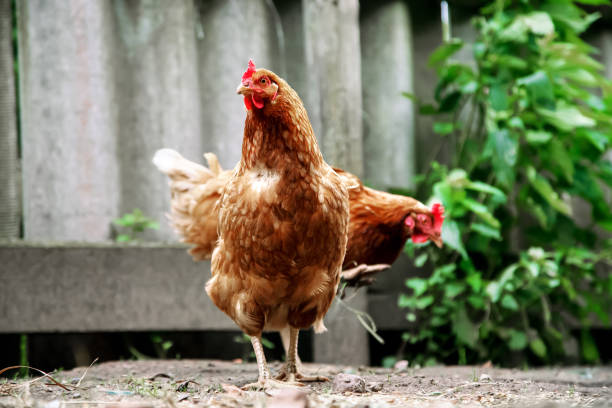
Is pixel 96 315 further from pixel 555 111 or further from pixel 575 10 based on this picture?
pixel 575 10

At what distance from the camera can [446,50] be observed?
13.8 feet

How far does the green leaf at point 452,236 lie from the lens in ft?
12.3

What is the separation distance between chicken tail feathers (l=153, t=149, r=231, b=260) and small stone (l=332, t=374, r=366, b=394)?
1.22 metres

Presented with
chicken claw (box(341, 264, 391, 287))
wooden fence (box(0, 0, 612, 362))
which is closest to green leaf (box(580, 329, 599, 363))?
wooden fence (box(0, 0, 612, 362))

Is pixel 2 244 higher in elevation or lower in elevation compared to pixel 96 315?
higher

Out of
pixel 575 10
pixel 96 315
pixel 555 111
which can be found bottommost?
pixel 96 315

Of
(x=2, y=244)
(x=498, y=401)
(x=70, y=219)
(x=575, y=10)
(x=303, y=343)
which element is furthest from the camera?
(x=575, y=10)

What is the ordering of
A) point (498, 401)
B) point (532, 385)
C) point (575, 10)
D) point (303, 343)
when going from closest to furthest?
point (498, 401), point (532, 385), point (303, 343), point (575, 10)

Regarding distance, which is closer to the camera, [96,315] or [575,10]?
[96,315]

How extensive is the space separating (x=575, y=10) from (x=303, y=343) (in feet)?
10.1

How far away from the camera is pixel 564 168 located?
13.7 ft

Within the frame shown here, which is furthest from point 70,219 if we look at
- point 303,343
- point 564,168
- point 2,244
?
point 564,168

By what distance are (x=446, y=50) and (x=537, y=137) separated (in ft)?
2.88

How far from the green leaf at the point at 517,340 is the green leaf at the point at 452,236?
758 mm
